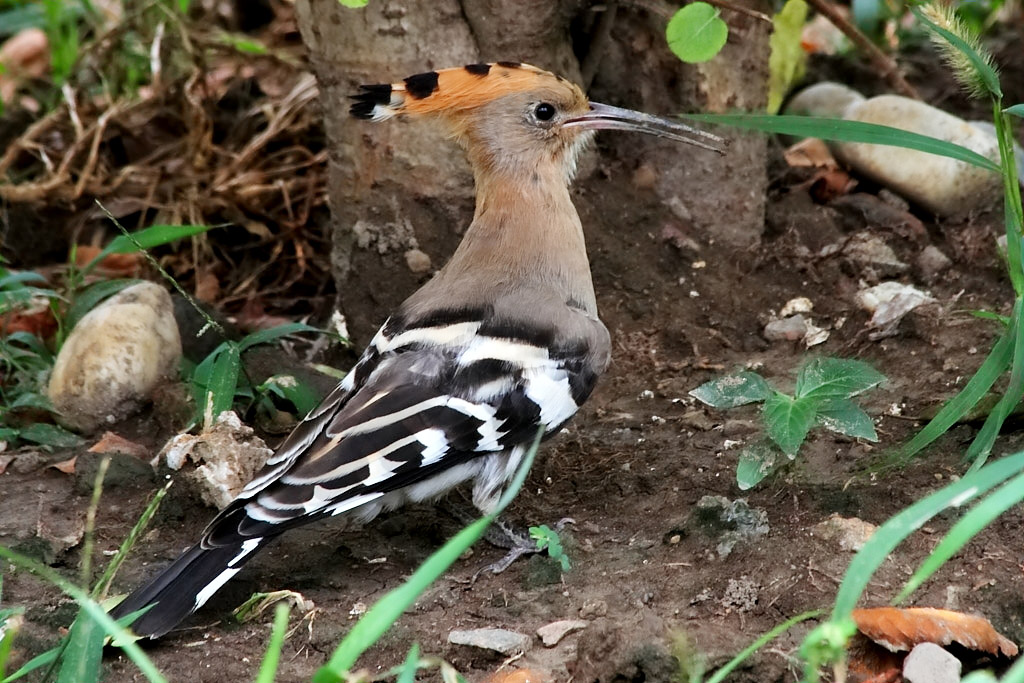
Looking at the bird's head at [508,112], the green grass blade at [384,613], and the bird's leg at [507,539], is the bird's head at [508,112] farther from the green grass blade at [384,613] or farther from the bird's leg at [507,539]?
the green grass blade at [384,613]

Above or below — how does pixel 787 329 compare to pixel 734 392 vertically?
below

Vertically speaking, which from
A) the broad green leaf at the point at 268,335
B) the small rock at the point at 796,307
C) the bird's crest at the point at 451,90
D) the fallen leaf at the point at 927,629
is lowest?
the small rock at the point at 796,307

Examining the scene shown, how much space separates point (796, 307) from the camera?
2.86m

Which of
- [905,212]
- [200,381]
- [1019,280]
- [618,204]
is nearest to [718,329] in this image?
[618,204]

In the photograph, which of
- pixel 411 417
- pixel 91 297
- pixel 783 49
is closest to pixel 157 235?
pixel 91 297

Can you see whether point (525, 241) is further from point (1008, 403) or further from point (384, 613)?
Result: point (384, 613)

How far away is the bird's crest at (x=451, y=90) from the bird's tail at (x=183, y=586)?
950 mm

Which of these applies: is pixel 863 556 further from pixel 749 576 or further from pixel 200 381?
pixel 200 381

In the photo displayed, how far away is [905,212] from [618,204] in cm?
73

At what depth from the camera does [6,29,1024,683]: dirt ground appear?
6.15 feet

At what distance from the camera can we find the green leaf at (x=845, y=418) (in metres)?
1.99

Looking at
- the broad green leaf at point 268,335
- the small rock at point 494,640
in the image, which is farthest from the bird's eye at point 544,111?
the small rock at point 494,640

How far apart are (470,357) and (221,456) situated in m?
0.48

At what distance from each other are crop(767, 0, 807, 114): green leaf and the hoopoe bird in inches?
16.9
